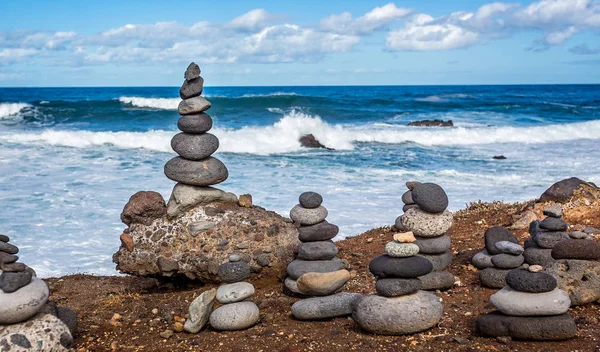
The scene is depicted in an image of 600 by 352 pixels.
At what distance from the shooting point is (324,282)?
851cm

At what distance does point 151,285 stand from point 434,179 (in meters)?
12.4

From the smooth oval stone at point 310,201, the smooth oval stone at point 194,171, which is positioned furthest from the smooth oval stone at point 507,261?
the smooth oval stone at point 194,171

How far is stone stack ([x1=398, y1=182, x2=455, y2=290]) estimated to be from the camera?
30.3 ft

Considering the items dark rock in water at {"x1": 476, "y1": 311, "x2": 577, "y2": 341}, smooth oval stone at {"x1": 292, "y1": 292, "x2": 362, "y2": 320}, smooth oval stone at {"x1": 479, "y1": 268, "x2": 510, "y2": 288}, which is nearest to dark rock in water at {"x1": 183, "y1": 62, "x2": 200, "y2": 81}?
smooth oval stone at {"x1": 292, "y1": 292, "x2": 362, "y2": 320}

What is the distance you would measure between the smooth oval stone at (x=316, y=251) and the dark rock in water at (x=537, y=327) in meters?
2.93

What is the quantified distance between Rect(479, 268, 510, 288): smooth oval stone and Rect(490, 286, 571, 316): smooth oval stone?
1.87 meters

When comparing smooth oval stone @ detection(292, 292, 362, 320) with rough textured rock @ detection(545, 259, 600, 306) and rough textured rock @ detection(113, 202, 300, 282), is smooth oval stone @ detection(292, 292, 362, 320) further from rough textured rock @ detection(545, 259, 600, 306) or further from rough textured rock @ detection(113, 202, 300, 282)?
rough textured rock @ detection(545, 259, 600, 306)

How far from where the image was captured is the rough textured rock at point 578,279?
8320 mm

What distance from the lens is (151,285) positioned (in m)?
11.0

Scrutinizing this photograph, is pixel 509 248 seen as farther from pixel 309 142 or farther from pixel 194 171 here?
pixel 309 142

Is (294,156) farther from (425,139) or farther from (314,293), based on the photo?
(314,293)

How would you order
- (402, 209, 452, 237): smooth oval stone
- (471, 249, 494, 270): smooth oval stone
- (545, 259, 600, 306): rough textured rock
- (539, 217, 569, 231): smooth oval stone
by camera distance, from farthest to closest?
1. (471, 249, 494, 270): smooth oval stone
2. (402, 209, 452, 237): smooth oval stone
3. (539, 217, 569, 231): smooth oval stone
4. (545, 259, 600, 306): rough textured rock

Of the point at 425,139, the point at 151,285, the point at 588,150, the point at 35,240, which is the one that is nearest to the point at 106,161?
the point at 35,240

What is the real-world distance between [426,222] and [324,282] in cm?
186
